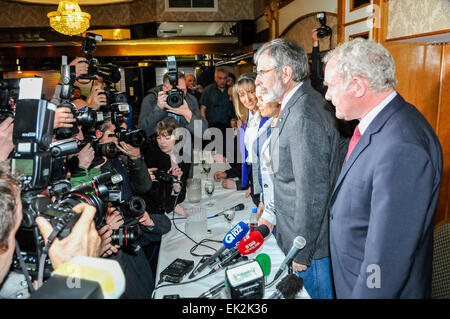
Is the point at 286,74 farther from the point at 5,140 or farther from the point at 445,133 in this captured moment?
the point at 445,133

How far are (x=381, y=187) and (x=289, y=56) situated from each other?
0.95 meters

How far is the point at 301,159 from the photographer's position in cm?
152

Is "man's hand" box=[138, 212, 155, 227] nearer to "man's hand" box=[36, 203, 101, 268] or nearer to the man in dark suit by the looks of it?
"man's hand" box=[36, 203, 101, 268]

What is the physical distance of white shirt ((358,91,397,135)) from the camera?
120 cm

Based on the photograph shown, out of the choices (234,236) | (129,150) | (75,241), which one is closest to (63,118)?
(129,150)

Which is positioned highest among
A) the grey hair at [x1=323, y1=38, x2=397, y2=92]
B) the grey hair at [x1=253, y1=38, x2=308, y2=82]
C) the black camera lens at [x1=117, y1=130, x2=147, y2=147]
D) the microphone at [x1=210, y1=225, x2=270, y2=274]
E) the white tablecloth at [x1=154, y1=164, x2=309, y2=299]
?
the grey hair at [x1=253, y1=38, x2=308, y2=82]

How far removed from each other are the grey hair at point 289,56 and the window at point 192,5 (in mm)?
6133

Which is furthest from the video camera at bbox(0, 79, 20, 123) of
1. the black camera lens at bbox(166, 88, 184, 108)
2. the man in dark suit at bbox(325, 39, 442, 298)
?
the man in dark suit at bbox(325, 39, 442, 298)

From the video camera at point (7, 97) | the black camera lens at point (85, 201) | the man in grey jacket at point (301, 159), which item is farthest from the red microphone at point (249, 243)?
the video camera at point (7, 97)

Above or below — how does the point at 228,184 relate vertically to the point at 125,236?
below

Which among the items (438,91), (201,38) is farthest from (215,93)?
(438,91)

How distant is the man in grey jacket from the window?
605cm

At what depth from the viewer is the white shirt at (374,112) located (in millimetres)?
1197

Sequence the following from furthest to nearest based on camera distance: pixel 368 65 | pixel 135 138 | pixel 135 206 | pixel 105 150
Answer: pixel 135 138 → pixel 105 150 → pixel 135 206 → pixel 368 65
